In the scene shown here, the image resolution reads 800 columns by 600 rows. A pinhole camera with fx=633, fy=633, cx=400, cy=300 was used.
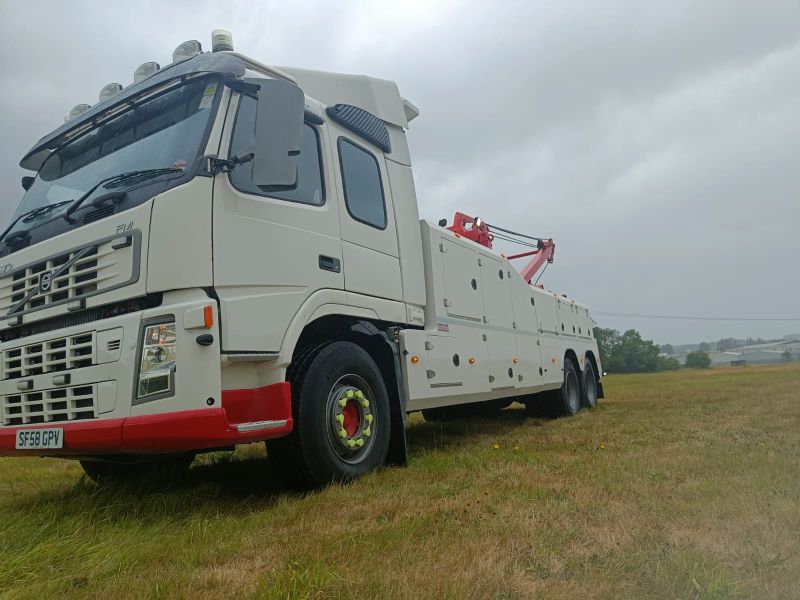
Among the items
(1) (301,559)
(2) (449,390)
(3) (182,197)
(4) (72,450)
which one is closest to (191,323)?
(3) (182,197)

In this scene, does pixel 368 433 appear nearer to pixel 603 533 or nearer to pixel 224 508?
pixel 224 508

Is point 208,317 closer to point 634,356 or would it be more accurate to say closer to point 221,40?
point 221,40

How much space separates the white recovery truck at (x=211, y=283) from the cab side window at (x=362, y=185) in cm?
2

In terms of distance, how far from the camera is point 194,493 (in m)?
4.12

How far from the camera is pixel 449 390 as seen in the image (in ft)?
18.6

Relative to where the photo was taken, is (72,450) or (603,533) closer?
(603,533)

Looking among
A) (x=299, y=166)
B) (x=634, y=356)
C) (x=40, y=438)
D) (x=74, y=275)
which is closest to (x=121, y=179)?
(x=74, y=275)

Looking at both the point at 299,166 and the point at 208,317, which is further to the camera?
the point at 299,166

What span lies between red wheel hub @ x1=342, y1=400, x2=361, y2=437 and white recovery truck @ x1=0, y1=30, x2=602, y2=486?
24mm

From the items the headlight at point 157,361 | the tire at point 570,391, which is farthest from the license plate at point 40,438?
the tire at point 570,391

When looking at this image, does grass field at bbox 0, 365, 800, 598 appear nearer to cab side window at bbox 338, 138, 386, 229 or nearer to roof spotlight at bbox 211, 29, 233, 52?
cab side window at bbox 338, 138, 386, 229

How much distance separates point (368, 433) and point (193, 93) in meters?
2.52

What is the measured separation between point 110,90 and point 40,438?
253cm

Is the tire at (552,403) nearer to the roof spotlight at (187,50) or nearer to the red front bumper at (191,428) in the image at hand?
the red front bumper at (191,428)
